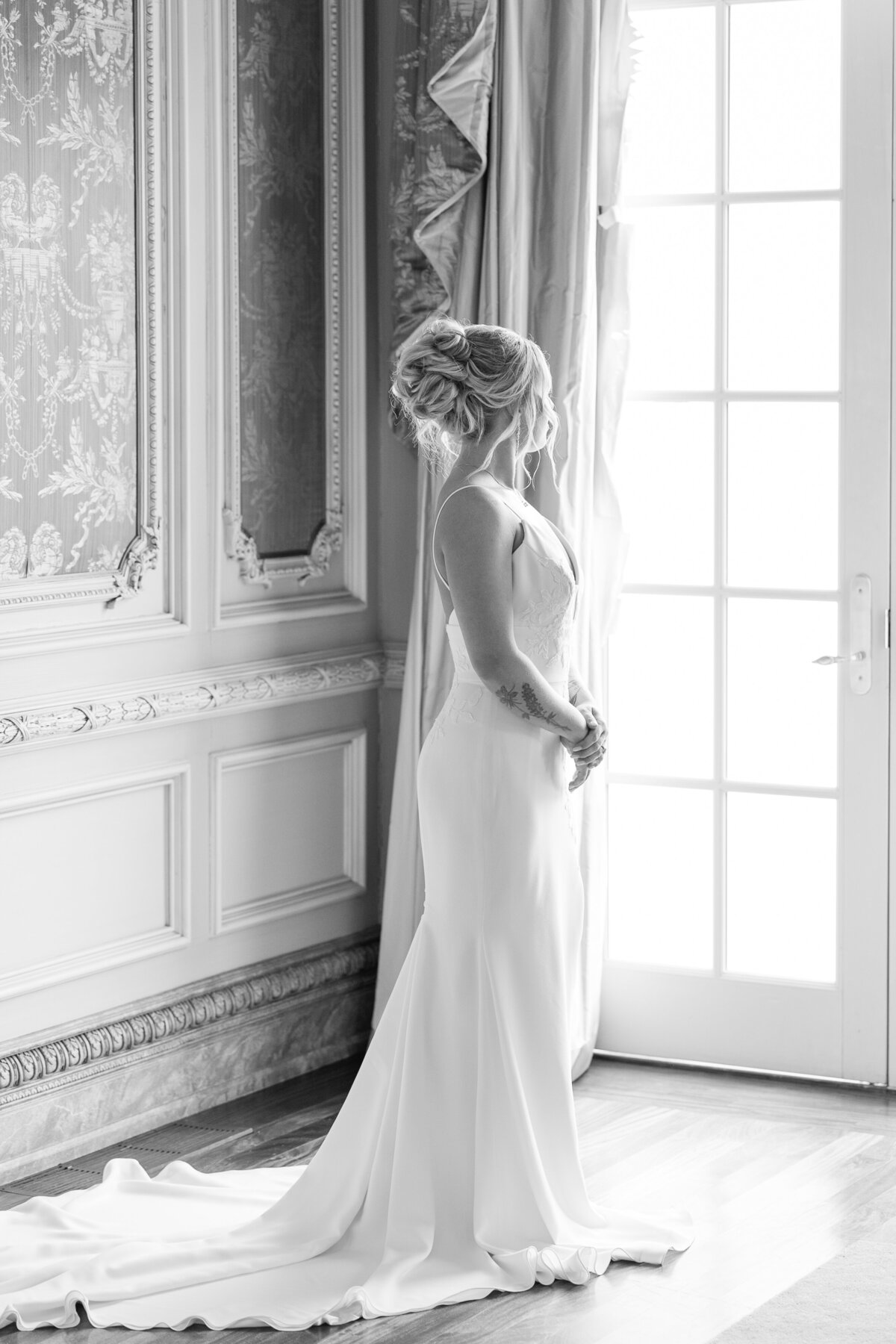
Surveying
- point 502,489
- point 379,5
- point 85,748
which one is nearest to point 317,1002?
point 85,748

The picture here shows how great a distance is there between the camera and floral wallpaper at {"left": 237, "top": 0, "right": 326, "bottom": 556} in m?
3.83

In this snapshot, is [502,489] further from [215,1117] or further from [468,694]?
[215,1117]

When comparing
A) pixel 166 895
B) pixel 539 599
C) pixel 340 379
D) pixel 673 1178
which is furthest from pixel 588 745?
pixel 340 379

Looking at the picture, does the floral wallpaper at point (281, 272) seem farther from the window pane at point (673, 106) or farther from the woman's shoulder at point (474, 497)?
the woman's shoulder at point (474, 497)

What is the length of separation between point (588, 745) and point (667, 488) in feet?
4.14

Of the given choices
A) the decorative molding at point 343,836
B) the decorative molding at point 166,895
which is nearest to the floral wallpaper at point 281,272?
the decorative molding at point 343,836

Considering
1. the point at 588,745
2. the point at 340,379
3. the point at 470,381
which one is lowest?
the point at 588,745

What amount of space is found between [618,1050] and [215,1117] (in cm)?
100

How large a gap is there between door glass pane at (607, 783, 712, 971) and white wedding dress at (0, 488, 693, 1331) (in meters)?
1.11

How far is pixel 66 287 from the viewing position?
3340 millimetres

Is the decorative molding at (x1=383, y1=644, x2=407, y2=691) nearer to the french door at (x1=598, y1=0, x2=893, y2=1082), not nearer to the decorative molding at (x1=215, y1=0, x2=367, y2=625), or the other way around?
the decorative molding at (x1=215, y1=0, x2=367, y2=625)

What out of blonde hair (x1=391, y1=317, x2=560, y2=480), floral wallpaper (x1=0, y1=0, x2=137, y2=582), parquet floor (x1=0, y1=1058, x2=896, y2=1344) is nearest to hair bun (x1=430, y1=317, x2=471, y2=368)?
blonde hair (x1=391, y1=317, x2=560, y2=480)

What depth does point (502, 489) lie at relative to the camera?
292 cm

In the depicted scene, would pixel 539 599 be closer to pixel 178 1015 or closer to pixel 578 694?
pixel 578 694
